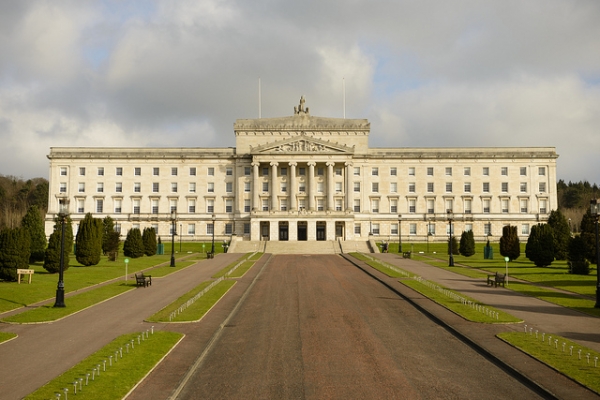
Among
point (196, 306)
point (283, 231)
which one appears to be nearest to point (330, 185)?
point (283, 231)

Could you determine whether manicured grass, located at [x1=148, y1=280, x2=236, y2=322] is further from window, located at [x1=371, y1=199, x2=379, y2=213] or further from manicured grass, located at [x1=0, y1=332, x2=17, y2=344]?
window, located at [x1=371, y1=199, x2=379, y2=213]

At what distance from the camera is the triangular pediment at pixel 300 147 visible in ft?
344

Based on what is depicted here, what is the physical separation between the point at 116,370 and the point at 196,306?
12.4 metres

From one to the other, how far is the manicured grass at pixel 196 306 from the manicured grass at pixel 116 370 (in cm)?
371

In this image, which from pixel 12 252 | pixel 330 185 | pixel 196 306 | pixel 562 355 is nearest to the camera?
pixel 562 355

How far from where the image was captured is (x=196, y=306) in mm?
29609

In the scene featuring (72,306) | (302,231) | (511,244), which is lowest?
(72,306)

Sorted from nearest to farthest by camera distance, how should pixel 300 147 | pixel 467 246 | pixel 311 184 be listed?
pixel 467 246 → pixel 300 147 → pixel 311 184

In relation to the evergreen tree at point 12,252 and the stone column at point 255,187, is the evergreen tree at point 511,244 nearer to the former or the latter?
the stone column at point 255,187

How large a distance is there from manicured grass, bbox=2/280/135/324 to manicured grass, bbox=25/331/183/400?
6.89 metres

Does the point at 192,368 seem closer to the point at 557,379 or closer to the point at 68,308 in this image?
the point at 557,379

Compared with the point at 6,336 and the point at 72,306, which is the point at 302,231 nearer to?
the point at 72,306

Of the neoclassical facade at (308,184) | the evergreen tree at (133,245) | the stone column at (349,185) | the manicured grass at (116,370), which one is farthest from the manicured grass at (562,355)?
the neoclassical facade at (308,184)

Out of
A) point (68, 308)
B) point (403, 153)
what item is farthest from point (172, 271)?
point (403, 153)
